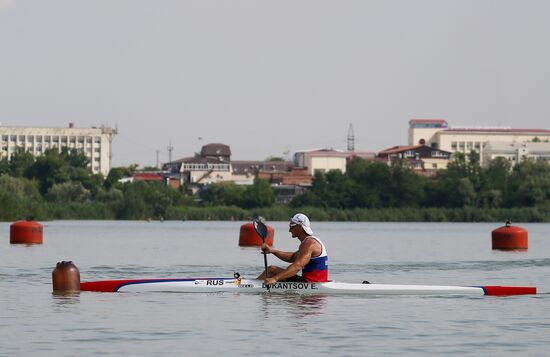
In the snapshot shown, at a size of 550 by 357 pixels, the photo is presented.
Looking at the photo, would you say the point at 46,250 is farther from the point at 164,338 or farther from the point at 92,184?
the point at 92,184

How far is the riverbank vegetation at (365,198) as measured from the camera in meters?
148

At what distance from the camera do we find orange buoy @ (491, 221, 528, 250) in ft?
209

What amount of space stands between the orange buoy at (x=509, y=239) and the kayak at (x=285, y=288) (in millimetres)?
31026

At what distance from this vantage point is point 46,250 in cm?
6100

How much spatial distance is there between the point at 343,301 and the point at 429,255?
98.0 ft

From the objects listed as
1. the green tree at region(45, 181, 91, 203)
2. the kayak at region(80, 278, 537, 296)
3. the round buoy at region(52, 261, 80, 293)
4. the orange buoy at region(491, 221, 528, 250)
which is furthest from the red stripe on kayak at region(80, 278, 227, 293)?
the green tree at region(45, 181, 91, 203)

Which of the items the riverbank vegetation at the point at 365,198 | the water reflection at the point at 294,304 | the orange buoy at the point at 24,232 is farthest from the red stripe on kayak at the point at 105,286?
the riverbank vegetation at the point at 365,198

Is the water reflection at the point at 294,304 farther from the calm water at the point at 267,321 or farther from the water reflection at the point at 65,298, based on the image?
the water reflection at the point at 65,298

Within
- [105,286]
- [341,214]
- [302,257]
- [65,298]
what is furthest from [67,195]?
[302,257]

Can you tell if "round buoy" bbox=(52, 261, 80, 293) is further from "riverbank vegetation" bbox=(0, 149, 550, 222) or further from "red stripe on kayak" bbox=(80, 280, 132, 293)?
"riverbank vegetation" bbox=(0, 149, 550, 222)

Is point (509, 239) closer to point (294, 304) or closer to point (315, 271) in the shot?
point (315, 271)

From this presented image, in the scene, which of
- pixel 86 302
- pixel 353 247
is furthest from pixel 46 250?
pixel 86 302

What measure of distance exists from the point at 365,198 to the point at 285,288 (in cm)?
13795

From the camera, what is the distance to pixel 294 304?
3027 centimetres
